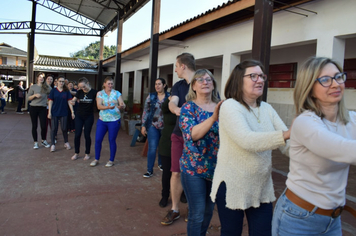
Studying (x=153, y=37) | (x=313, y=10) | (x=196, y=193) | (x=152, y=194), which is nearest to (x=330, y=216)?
(x=196, y=193)

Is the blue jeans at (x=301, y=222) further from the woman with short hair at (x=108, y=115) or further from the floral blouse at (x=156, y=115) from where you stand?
the woman with short hair at (x=108, y=115)

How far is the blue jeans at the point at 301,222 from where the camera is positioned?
4.51 ft

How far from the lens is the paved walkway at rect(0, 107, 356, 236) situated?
3.14 metres

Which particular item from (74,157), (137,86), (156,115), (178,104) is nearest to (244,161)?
(178,104)

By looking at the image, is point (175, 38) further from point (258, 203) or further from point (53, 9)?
point (53, 9)

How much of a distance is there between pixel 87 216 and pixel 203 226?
1697 millimetres

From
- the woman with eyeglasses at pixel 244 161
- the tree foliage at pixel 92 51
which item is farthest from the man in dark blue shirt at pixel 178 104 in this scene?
the tree foliage at pixel 92 51

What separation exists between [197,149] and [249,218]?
2.21ft

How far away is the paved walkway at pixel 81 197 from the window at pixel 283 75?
2.97 metres

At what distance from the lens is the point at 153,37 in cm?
942

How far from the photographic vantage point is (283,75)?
870cm

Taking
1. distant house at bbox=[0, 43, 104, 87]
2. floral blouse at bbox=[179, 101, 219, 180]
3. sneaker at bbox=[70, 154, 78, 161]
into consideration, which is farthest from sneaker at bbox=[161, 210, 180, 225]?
distant house at bbox=[0, 43, 104, 87]

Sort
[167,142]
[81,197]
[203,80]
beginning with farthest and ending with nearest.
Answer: [81,197], [167,142], [203,80]

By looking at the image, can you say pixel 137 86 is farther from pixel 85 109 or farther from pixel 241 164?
pixel 241 164
